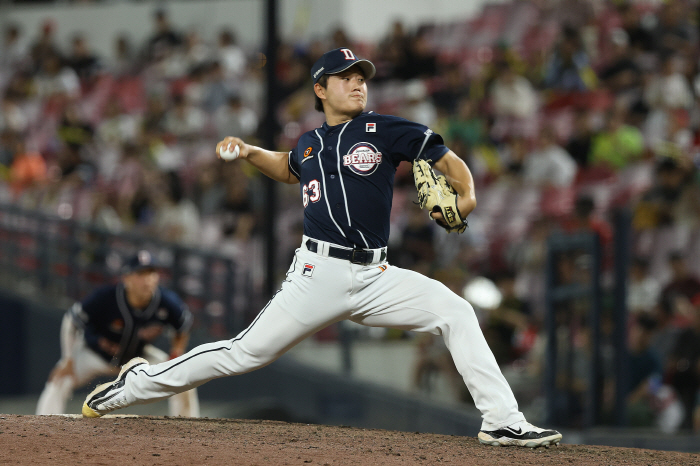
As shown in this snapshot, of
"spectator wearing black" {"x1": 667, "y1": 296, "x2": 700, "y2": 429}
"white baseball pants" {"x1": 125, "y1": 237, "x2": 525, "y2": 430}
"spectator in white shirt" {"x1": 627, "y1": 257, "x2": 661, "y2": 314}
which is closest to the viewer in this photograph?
"white baseball pants" {"x1": 125, "y1": 237, "x2": 525, "y2": 430}

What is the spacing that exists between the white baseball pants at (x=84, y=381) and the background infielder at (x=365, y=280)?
230 centimetres

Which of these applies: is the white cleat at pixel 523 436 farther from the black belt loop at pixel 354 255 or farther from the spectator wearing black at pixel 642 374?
the spectator wearing black at pixel 642 374

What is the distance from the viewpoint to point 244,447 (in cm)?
367

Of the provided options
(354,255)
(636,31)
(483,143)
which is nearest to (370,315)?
(354,255)

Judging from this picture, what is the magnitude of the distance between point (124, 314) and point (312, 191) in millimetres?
2880

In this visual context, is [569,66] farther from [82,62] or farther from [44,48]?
[44,48]

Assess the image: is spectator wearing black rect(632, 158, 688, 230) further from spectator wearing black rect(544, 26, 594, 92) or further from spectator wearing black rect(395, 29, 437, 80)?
spectator wearing black rect(395, 29, 437, 80)

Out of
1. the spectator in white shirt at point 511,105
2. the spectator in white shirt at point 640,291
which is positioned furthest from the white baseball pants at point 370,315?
the spectator in white shirt at point 511,105

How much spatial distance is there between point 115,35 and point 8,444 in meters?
13.0

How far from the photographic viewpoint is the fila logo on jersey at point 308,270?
375cm

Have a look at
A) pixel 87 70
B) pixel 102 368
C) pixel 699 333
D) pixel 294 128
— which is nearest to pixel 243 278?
pixel 294 128

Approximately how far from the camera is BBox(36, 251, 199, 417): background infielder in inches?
241

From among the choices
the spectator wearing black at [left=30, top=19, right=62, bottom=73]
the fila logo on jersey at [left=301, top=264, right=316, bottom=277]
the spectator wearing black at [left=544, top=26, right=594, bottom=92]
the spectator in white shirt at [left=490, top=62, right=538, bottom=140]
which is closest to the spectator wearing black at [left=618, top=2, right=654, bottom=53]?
the spectator wearing black at [left=544, top=26, right=594, bottom=92]

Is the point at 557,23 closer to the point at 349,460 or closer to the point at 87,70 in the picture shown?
the point at 87,70
